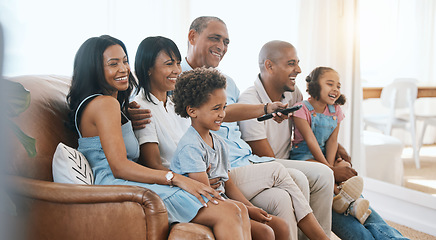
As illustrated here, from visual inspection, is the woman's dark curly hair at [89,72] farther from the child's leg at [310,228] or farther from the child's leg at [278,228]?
the child's leg at [310,228]

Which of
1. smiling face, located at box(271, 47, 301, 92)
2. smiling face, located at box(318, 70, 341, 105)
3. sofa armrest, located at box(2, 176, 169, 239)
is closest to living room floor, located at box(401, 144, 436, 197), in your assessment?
smiling face, located at box(318, 70, 341, 105)

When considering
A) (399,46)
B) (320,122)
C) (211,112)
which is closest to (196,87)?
(211,112)

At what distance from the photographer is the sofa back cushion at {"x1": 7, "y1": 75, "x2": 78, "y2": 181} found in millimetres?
1419

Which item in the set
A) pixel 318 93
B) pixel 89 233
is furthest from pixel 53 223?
pixel 318 93

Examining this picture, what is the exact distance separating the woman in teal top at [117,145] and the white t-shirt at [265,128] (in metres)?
0.70

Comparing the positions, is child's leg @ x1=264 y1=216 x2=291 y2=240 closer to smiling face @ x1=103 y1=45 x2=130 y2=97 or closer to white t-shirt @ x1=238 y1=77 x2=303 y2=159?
white t-shirt @ x1=238 y1=77 x2=303 y2=159

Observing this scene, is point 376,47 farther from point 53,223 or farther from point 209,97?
point 53,223

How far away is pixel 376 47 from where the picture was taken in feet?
10.9

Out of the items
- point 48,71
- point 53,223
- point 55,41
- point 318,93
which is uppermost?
point 55,41

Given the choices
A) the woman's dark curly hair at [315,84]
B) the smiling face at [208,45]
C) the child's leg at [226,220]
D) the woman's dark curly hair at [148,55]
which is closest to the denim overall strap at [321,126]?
the woman's dark curly hair at [315,84]

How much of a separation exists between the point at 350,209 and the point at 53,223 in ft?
4.63

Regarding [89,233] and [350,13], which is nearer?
[89,233]

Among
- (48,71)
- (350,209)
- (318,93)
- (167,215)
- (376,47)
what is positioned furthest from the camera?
(376,47)

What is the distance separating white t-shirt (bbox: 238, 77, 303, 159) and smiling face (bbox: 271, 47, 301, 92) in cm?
10
